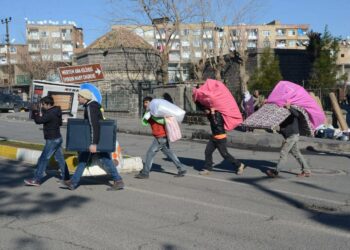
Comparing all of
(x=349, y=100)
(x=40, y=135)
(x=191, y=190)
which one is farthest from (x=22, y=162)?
(x=349, y=100)

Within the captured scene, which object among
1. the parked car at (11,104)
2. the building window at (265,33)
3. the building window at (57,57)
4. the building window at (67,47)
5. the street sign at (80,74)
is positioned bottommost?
the parked car at (11,104)

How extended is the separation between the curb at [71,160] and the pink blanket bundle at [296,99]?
297cm

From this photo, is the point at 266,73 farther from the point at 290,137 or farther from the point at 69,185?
the point at 69,185

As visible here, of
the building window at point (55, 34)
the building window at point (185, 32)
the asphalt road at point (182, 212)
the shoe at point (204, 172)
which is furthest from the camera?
the building window at point (55, 34)

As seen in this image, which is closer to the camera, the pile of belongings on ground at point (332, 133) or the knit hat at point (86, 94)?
the knit hat at point (86, 94)

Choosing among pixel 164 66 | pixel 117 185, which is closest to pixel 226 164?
pixel 117 185

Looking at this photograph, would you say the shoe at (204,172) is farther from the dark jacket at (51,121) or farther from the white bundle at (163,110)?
the dark jacket at (51,121)

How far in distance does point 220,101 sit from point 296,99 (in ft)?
4.70

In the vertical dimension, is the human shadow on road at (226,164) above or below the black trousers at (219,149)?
below

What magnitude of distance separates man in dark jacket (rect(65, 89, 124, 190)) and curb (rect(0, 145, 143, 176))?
0.60 metres

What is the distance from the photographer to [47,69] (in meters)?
62.1

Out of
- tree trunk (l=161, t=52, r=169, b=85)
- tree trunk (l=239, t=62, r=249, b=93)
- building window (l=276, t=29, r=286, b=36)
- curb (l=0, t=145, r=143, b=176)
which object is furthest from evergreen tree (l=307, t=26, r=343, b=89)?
building window (l=276, t=29, r=286, b=36)

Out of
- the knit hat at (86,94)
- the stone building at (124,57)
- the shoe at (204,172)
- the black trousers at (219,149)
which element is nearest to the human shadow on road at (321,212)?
the black trousers at (219,149)

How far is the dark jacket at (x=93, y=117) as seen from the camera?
27.6 feet
